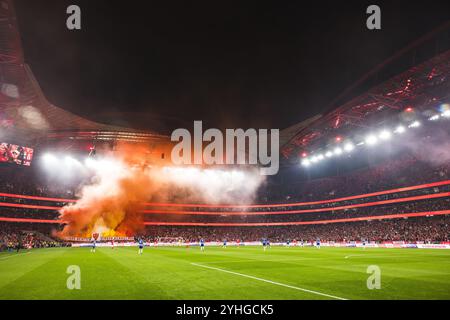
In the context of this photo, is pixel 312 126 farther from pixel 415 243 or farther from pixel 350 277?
pixel 350 277

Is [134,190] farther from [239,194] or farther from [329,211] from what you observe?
[329,211]

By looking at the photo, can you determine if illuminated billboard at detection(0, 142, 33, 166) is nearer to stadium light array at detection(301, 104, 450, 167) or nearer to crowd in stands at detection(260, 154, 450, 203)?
crowd in stands at detection(260, 154, 450, 203)

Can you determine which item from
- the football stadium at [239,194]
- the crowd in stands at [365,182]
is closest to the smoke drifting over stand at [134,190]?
the football stadium at [239,194]

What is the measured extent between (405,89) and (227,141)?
33.2 m

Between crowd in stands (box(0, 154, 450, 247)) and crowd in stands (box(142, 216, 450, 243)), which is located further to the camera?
crowd in stands (box(0, 154, 450, 247))

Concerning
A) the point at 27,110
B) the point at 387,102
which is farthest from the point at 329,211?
the point at 27,110

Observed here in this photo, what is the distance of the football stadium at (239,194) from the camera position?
20422 millimetres

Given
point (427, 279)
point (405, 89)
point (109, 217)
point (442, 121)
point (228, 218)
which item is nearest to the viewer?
point (427, 279)

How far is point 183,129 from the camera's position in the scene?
63.7 m

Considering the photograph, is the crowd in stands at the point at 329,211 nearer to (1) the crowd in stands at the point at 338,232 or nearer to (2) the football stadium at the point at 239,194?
(1) the crowd in stands at the point at 338,232

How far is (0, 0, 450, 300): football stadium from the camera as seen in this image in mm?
20422

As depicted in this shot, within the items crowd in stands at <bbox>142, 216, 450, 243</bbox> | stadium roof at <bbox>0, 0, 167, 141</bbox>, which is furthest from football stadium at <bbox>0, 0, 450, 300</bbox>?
→ crowd in stands at <bbox>142, 216, 450, 243</bbox>
